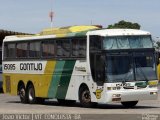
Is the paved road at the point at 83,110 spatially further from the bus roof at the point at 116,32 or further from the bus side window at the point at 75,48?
the bus roof at the point at 116,32

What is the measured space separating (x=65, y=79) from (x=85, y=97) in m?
1.72

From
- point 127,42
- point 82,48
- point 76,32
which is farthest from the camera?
point 76,32

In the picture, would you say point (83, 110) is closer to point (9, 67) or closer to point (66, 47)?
point (66, 47)

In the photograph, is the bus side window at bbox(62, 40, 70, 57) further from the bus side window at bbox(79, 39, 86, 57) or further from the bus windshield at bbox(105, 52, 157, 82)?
the bus windshield at bbox(105, 52, 157, 82)

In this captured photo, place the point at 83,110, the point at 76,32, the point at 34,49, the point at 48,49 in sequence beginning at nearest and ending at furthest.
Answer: the point at 83,110 < the point at 76,32 < the point at 48,49 < the point at 34,49

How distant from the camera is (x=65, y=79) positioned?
2714 centimetres

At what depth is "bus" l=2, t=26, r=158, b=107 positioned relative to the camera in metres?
24.5

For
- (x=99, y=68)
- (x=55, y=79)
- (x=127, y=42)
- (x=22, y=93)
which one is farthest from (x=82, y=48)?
(x=22, y=93)

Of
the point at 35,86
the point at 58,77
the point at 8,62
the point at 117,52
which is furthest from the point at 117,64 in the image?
the point at 8,62

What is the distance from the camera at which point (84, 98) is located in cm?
2578

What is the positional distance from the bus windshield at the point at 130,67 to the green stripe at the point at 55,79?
10.1 feet

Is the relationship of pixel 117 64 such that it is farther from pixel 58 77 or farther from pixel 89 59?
pixel 58 77

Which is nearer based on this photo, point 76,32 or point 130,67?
point 130,67

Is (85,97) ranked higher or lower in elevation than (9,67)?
lower
